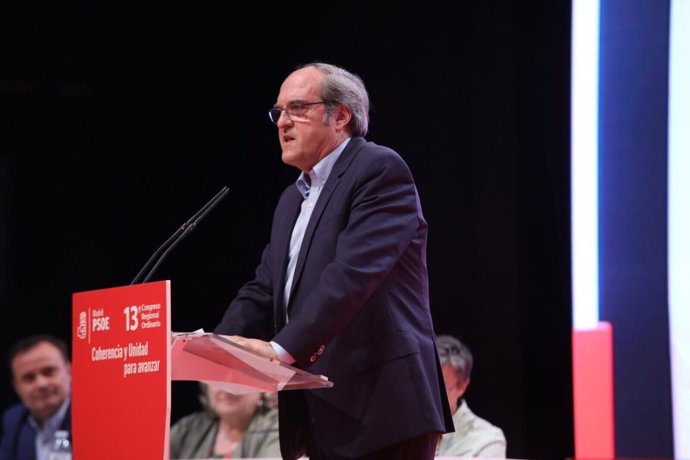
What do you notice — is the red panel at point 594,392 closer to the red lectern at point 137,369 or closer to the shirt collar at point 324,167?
the shirt collar at point 324,167

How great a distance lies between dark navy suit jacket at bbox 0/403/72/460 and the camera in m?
5.60

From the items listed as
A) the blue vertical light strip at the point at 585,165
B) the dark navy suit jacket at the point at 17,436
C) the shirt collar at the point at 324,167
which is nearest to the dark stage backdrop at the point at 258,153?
the blue vertical light strip at the point at 585,165

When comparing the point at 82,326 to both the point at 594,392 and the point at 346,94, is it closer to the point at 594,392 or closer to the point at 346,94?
the point at 346,94

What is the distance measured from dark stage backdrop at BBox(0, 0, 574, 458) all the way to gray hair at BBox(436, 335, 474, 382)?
0.23 metres

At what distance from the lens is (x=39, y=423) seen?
5.54m

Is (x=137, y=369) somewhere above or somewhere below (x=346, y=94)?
below

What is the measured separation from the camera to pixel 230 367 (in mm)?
2326

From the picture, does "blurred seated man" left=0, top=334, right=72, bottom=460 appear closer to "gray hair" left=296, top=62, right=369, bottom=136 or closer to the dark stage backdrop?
the dark stage backdrop

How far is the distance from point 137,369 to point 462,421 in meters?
2.40

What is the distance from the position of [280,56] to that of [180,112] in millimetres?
688

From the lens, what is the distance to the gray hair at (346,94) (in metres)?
2.70

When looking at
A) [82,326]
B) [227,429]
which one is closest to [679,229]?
[82,326]

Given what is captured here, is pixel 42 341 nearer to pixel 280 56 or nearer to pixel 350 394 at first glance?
pixel 280 56

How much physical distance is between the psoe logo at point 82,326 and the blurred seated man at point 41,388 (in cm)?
320
